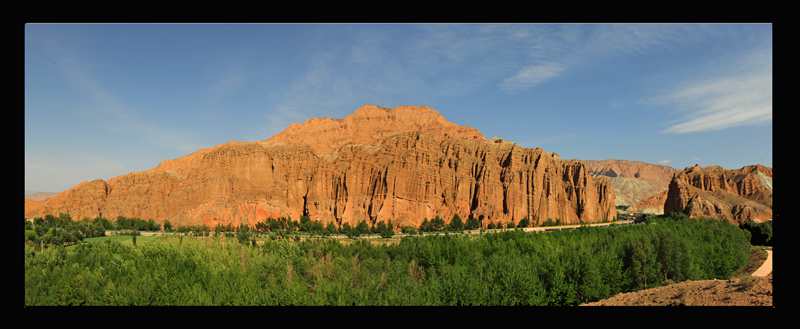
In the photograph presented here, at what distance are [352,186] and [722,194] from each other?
74679 mm

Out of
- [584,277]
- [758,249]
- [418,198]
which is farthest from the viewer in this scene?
[418,198]

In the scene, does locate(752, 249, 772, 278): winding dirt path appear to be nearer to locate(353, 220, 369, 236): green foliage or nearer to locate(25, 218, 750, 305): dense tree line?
locate(25, 218, 750, 305): dense tree line

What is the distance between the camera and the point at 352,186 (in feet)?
278

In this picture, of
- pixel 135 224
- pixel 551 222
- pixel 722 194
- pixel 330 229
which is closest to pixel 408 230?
pixel 330 229

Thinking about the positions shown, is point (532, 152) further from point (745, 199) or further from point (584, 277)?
point (584, 277)

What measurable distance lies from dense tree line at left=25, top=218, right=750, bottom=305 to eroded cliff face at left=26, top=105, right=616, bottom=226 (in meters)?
46.1

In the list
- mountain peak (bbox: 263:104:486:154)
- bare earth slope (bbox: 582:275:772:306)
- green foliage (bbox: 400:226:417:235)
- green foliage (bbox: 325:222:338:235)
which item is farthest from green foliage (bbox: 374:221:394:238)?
bare earth slope (bbox: 582:275:772:306)

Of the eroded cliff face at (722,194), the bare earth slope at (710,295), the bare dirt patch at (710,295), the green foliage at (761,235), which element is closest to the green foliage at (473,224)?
the green foliage at (761,235)

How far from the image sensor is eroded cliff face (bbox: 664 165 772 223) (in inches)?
3162

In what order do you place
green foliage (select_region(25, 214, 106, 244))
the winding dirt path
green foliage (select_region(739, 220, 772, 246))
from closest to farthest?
1. the winding dirt path
2. green foliage (select_region(25, 214, 106, 244))
3. green foliage (select_region(739, 220, 772, 246))

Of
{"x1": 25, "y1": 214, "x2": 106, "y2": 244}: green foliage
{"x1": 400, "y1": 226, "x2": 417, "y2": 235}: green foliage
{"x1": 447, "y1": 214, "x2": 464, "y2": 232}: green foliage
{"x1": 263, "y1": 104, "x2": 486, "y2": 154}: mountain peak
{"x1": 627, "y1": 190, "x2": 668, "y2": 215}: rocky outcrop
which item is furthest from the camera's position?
{"x1": 627, "y1": 190, "x2": 668, "y2": 215}: rocky outcrop

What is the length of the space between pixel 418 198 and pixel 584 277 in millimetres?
58900
